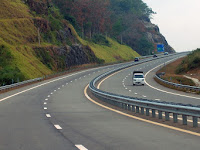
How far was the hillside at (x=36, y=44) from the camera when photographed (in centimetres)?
7562

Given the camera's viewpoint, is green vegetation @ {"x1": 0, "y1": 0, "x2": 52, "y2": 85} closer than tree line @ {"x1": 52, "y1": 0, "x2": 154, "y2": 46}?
Yes

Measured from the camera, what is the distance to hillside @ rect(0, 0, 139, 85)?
7562 centimetres

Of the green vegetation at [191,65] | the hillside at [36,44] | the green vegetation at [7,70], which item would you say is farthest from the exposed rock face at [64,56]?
the green vegetation at [191,65]

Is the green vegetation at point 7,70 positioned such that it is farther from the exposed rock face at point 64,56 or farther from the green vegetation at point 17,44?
the exposed rock face at point 64,56

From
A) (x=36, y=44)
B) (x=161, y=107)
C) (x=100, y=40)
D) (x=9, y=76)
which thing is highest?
(x=100, y=40)

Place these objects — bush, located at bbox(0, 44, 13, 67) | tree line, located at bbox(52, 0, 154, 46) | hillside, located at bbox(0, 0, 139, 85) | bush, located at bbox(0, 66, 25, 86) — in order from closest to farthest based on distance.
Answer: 1. bush, located at bbox(0, 66, 25, 86)
2. bush, located at bbox(0, 44, 13, 67)
3. hillside, located at bbox(0, 0, 139, 85)
4. tree line, located at bbox(52, 0, 154, 46)

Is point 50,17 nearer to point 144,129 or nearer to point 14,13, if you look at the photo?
point 14,13

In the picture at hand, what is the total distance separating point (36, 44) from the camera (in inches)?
3713

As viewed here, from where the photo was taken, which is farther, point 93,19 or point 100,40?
point 93,19

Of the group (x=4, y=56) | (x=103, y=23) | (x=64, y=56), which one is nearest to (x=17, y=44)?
(x=4, y=56)

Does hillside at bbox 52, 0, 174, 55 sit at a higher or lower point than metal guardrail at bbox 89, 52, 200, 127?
higher

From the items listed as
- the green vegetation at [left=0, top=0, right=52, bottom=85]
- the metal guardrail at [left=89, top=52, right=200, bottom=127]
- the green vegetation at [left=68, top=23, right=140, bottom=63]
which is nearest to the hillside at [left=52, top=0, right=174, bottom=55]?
the green vegetation at [left=68, top=23, right=140, bottom=63]

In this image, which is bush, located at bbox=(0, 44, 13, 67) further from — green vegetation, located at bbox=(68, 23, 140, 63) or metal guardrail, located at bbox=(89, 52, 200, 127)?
metal guardrail, located at bbox=(89, 52, 200, 127)

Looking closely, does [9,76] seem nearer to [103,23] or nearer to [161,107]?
[161,107]
